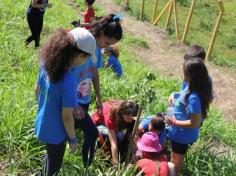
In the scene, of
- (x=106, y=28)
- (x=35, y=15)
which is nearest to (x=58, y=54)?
(x=106, y=28)

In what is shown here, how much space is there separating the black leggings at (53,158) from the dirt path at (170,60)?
552cm

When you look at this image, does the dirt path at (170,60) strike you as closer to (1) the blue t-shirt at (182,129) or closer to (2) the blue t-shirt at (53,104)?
(1) the blue t-shirt at (182,129)

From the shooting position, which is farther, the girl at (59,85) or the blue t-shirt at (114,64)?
the blue t-shirt at (114,64)

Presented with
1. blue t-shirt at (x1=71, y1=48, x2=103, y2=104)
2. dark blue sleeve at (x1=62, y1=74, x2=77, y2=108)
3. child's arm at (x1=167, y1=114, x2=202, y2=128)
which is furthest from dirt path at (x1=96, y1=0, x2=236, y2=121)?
dark blue sleeve at (x1=62, y1=74, x2=77, y2=108)

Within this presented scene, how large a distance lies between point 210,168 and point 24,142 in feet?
6.29

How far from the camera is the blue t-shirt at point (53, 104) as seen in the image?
2.74 meters

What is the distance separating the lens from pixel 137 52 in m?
10.5

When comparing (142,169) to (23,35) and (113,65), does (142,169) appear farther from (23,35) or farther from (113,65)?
(23,35)

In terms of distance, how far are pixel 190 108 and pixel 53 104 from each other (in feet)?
4.33

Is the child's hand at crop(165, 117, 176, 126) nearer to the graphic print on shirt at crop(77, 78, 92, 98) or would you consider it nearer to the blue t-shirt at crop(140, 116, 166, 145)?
the blue t-shirt at crop(140, 116, 166, 145)

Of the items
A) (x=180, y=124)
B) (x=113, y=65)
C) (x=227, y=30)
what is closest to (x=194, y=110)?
(x=180, y=124)

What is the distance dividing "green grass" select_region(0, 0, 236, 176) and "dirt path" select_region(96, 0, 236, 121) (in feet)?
5.08

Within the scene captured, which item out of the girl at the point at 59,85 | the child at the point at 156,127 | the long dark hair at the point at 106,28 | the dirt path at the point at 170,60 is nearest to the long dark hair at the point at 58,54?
the girl at the point at 59,85

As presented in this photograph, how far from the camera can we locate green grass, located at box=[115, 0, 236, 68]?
40.3ft
